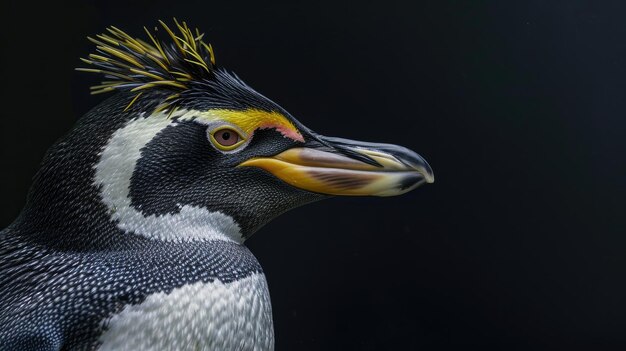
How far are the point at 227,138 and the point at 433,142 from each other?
2.44ft

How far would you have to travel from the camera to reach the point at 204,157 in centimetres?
95

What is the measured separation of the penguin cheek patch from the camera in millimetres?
950

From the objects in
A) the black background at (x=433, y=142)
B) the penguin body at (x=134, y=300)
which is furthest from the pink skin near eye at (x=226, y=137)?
the black background at (x=433, y=142)

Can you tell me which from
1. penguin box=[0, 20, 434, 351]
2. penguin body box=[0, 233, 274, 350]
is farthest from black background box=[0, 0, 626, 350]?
penguin body box=[0, 233, 274, 350]

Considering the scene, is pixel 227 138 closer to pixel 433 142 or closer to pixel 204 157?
pixel 204 157

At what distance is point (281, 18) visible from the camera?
1.58 m

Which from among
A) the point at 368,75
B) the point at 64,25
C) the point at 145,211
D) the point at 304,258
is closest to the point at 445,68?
the point at 368,75

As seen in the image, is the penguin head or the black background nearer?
the penguin head

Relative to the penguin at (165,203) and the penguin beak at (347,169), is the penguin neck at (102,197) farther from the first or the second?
the penguin beak at (347,169)

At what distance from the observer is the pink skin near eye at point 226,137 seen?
0.95 meters

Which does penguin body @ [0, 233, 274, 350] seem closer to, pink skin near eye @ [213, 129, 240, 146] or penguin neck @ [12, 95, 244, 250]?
penguin neck @ [12, 95, 244, 250]

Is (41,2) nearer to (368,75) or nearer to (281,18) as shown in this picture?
(281,18)

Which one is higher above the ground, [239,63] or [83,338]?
[239,63]

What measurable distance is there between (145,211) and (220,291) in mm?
Answer: 129
